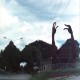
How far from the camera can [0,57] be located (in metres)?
95.6

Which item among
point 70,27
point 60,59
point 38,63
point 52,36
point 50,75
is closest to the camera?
point 50,75

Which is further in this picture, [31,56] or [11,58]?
[31,56]

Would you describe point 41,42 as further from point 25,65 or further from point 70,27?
point 70,27

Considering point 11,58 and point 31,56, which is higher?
point 31,56

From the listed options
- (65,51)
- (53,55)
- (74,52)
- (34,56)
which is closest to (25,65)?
(34,56)

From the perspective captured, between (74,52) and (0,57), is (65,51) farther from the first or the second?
(0,57)

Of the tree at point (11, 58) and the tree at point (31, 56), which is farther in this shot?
the tree at point (31, 56)

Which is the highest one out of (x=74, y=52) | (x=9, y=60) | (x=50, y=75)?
(x=9, y=60)

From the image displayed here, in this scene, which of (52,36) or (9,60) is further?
(9,60)

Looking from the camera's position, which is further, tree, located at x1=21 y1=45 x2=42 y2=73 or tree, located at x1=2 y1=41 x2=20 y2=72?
tree, located at x1=21 y1=45 x2=42 y2=73

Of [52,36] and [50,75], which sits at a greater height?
[52,36]

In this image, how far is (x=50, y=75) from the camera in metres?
36.6

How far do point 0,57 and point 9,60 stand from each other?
22.5 feet

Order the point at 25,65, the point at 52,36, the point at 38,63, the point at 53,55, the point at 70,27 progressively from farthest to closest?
the point at 25,65 < the point at 38,63 < the point at 53,55 < the point at 52,36 < the point at 70,27
